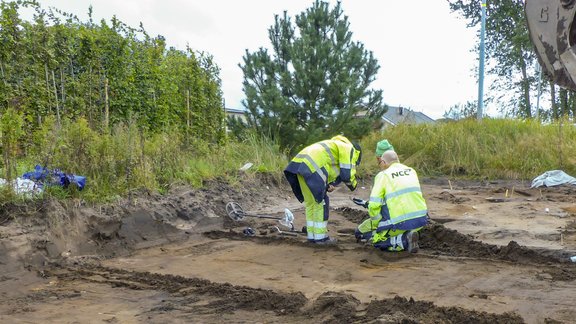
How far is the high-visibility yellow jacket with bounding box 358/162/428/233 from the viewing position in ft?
24.3

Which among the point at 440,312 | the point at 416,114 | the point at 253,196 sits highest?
the point at 416,114

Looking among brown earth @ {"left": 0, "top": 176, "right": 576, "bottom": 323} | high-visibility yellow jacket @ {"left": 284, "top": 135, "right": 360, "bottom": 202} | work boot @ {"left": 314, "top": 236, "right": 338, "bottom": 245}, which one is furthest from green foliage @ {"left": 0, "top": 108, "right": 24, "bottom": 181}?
work boot @ {"left": 314, "top": 236, "right": 338, "bottom": 245}

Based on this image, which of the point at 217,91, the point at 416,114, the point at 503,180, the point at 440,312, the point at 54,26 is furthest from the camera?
the point at 416,114

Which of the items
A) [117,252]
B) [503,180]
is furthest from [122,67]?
[503,180]

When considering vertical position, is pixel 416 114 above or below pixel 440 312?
above

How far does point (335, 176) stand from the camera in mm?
8648

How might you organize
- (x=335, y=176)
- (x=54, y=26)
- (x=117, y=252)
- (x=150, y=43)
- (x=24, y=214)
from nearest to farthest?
(x=24, y=214), (x=117, y=252), (x=335, y=176), (x=54, y=26), (x=150, y=43)

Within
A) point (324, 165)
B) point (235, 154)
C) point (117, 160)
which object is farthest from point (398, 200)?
point (235, 154)

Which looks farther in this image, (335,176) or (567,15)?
(335,176)

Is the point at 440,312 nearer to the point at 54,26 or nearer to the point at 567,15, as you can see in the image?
the point at 567,15

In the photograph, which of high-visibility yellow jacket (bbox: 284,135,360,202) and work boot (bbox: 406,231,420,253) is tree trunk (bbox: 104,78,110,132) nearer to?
high-visibility yellow jacket (bbox: 284,135,360,202)

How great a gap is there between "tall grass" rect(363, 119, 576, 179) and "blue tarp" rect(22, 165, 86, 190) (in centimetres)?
999

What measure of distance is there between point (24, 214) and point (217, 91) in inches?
316

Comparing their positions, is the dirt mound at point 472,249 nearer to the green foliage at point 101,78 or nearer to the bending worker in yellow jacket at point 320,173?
the bending worker in yellow jacket at point 320,173
